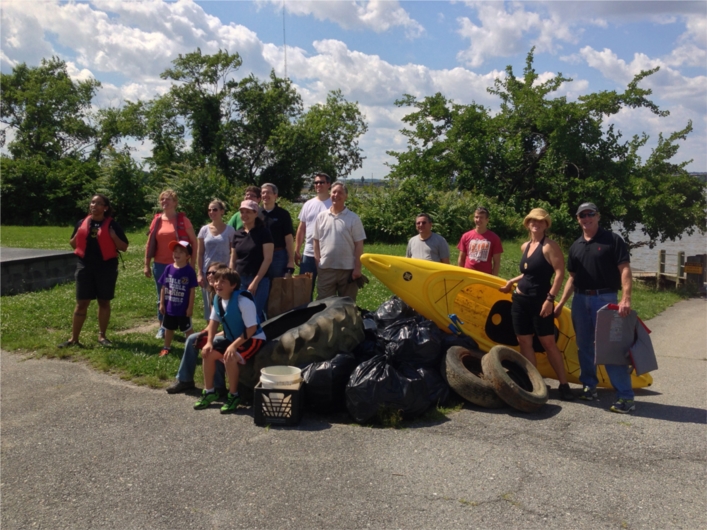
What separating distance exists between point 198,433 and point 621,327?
3.81 meters

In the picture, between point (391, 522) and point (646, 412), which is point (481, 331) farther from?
point (391, 522)

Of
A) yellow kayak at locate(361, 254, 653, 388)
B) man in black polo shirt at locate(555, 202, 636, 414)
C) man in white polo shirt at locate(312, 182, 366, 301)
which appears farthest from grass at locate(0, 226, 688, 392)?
man in white polo shirt at locate(312, 182, 366, 301)

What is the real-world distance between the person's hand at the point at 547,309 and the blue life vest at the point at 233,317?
106 inches

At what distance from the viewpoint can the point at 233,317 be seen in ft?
18.0

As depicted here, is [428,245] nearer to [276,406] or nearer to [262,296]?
[262,296]

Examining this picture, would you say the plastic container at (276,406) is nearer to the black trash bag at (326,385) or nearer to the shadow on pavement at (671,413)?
the black trash bag at (326,385)

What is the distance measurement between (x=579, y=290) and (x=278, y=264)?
3.28 meters

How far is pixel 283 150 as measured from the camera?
162 ft

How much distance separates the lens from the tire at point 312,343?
5.60m

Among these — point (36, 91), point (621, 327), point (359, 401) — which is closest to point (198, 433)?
point (359, 401)

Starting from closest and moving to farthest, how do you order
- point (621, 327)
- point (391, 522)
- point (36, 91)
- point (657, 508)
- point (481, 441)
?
point (391, 522) → point (657, 508) → point (481, 441) → point (621, 327) → point (36, 91)

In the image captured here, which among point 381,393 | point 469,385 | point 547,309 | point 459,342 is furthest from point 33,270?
point 547,309

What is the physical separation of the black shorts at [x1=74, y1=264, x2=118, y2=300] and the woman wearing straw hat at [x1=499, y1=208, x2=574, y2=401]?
15.2 feet

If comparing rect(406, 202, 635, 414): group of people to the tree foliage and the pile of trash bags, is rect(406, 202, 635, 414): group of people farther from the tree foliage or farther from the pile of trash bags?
the tree foliage
